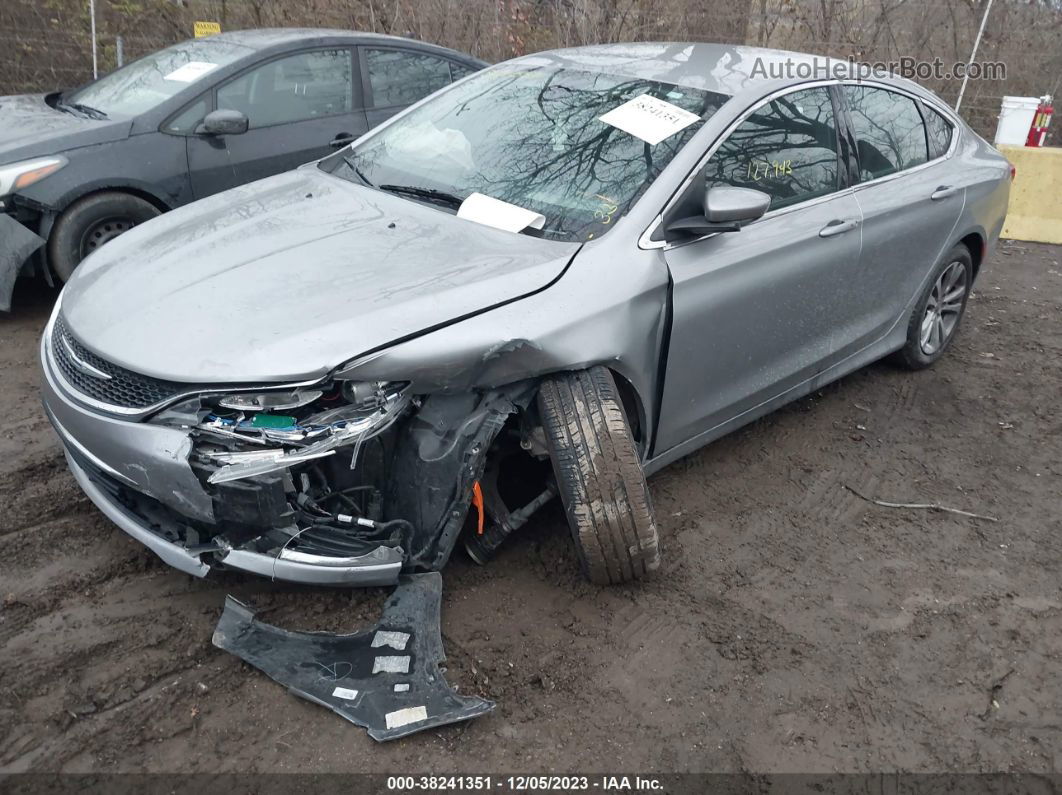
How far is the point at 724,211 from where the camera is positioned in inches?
119

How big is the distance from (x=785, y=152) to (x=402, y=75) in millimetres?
3369

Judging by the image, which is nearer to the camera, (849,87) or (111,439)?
(111,439)

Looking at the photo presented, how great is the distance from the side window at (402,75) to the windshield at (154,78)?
0.86 metres

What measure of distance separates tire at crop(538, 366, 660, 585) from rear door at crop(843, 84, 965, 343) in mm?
1862

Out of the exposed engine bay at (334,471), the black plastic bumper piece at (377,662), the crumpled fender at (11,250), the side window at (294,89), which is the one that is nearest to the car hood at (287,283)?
the exposed engine bay at (334,471)

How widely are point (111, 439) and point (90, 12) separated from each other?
29.4ft

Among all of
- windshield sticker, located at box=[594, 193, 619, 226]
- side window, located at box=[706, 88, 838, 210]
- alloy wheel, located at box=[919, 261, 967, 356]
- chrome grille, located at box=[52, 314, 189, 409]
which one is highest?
side window, located at box=[706, 88, 838, 210]

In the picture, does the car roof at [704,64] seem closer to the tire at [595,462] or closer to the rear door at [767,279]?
the rear door at [767,279]

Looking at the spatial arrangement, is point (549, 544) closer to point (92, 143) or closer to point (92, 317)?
point (92, 317)

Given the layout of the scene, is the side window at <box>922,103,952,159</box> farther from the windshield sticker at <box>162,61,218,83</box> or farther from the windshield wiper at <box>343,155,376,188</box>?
the windshield sticker at <box>162,61,218,83</box>

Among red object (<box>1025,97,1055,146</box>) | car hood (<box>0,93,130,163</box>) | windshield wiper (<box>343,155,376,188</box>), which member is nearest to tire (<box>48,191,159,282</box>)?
car hood (<box>0,93,130,163</box>)

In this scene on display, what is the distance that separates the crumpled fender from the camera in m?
4.56

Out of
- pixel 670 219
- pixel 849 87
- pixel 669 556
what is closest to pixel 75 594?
pixel 669 556

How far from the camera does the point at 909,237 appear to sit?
425cm
